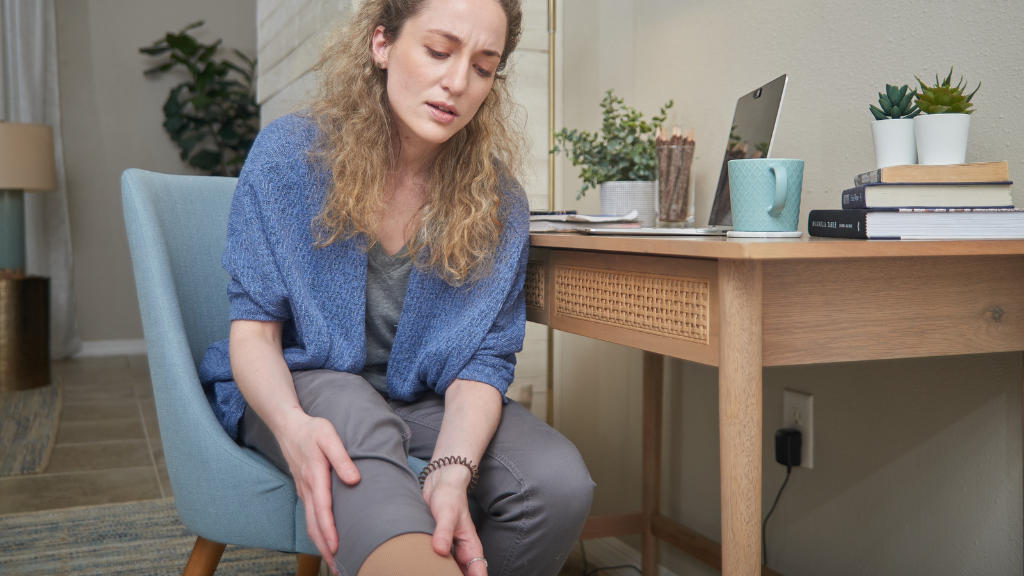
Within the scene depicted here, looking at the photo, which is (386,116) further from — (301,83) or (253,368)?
(301,83)

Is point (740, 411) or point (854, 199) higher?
point (854, 199)

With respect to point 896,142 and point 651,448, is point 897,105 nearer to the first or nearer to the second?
point 896,142

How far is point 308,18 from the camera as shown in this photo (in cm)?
212

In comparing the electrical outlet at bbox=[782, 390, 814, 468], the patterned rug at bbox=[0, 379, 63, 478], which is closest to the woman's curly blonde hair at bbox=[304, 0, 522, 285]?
the electrical outlet at bbox=[782, 390, 814, 468]

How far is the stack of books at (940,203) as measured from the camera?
798 mm

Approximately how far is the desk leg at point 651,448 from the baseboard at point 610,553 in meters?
0.11

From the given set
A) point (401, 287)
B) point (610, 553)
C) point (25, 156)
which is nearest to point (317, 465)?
point (401, 287)

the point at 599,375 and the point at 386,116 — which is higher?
the point at 386,116

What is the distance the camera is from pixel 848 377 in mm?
1235

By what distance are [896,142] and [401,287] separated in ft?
2.05

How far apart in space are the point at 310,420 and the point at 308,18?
1580 millimetres

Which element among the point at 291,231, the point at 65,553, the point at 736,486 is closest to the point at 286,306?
the point at 291,231

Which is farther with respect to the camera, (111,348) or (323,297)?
(111,348)

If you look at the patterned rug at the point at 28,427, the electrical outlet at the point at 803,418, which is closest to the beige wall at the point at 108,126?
the patterned rug at the point at 28,427
